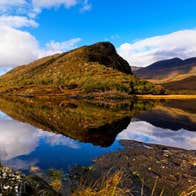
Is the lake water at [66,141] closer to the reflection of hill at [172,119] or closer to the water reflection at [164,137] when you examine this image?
the water reflection at [164,137]

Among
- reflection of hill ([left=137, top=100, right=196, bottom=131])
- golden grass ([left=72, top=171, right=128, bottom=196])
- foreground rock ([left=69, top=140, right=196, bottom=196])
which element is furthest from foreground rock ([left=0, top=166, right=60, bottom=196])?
reflection of hill ([left=137, top=100, right=196, bottom=131])

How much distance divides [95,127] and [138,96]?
145 metres

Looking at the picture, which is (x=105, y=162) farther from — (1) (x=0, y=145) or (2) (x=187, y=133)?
(2) (x=187, y=133)

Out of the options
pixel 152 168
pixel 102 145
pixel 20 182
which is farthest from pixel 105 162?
pixel 20 182

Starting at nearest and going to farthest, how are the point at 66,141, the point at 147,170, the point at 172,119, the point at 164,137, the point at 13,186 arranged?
the point at 13,186 → the point at 147,170 → the point at 66,141 → the point at 164,137 → the point at 172,119

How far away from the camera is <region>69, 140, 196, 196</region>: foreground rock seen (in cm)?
1848

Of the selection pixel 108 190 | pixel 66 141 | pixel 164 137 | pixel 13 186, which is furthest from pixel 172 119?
pixel 13 186

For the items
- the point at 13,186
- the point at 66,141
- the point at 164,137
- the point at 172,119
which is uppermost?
the point at 13,186

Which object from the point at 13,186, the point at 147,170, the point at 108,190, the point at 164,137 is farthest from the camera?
the point at 164,137

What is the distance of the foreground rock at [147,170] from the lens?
18.5m

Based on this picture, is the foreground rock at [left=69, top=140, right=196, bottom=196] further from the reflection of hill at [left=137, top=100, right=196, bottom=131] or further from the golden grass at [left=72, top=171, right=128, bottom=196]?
the reflection of hill at [left=137, top=100, right=196, bottom=131]

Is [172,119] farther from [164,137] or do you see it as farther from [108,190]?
[108,190]

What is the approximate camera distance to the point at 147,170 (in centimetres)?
2348

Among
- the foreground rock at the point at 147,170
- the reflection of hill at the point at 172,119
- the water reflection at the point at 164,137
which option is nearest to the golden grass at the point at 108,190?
the foreground rock at the point at 147,170
